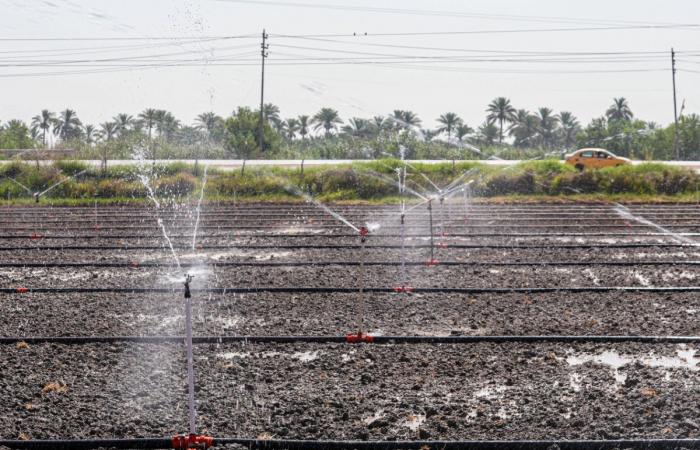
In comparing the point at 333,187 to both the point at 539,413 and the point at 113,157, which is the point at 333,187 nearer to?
the point at 113,157

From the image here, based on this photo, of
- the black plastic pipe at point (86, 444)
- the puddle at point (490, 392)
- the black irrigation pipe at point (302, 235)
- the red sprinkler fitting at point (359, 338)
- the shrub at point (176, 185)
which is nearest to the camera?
the black plastic pipe at point (86, 444)

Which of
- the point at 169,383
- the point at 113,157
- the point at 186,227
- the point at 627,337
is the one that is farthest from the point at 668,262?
the point at 113,157

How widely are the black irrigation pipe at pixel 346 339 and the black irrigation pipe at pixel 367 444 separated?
329 centimetres

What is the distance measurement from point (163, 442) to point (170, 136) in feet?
149

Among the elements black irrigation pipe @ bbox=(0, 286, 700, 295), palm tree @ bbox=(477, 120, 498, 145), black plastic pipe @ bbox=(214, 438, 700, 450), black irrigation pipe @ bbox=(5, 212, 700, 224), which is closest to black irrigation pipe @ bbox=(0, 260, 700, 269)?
black irrigation pipe @ bbox=(0, 286, 700, 295)

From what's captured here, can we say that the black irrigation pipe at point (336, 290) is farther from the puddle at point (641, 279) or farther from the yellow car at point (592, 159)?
the yellow car at point (592, 159)

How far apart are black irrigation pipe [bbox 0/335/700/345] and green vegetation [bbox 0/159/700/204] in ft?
74.9

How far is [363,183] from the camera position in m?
34.4

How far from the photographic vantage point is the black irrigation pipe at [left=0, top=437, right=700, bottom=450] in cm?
635

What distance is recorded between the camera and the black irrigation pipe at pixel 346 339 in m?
9.71

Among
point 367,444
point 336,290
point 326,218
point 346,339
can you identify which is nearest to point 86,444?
point 367,444

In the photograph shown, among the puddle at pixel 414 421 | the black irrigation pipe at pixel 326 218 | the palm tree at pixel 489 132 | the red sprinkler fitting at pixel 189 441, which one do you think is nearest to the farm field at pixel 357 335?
the puddle at pixel 414 421

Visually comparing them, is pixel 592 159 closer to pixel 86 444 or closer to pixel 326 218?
pixel 326 218

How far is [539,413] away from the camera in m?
7.14
